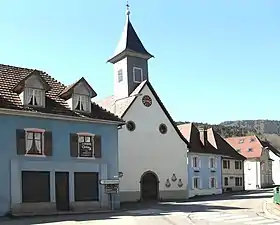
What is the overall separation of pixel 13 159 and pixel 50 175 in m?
2.81

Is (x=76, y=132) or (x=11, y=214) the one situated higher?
(x=76, y=132)

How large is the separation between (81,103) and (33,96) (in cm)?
380

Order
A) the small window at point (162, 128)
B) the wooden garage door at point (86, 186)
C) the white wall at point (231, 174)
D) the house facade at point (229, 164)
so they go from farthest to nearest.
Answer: the white wall at point (231, 174)
the house facade at point (229, 164)
the small window at point (162, 128)
the wooden garage door at point (86, 186)

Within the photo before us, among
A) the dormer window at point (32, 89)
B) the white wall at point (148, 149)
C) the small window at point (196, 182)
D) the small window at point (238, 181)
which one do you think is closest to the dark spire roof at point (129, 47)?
the white wall at point (148, 149)

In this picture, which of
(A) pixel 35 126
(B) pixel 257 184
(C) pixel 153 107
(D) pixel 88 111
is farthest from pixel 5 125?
(B) pixel 257 184

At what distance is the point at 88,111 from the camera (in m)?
34.8

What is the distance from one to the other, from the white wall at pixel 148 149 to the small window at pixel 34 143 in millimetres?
16655

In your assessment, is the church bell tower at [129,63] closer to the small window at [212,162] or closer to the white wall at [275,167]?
the small window at [212,162]

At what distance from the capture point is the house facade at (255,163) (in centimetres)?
8694

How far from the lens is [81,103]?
34562 millimetres

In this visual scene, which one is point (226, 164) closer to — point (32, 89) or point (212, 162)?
point (212, 162)

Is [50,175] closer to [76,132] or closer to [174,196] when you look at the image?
[76,132]

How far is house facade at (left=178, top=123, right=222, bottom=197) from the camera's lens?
6053cm

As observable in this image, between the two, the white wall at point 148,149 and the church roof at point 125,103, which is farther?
the church roof at point 125,103
